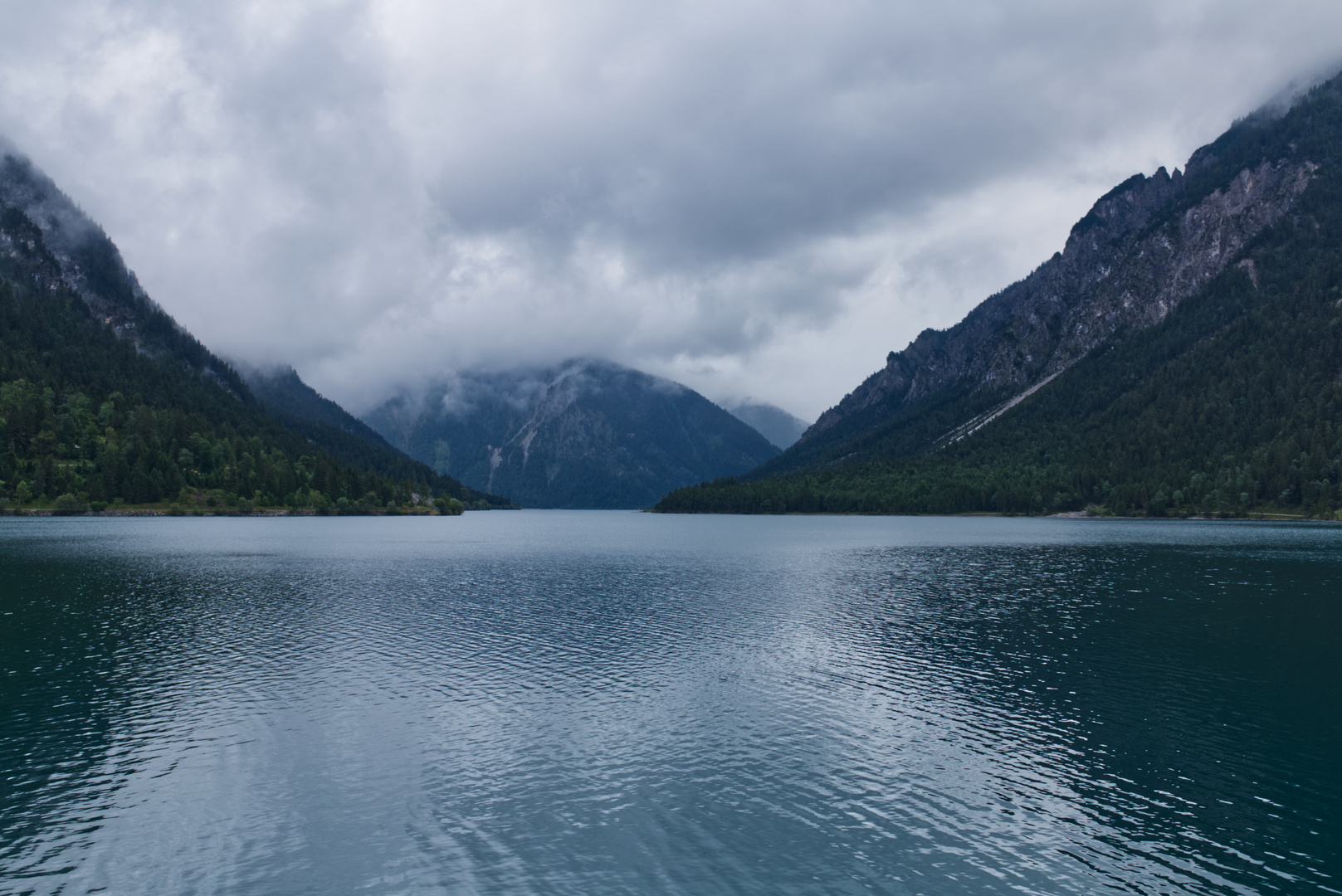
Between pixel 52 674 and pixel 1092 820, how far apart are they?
5655cm

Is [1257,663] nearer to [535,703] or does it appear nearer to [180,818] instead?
[535,703]

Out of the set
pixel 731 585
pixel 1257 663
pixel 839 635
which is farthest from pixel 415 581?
pixel 1257 663

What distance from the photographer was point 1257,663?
48.7 metres

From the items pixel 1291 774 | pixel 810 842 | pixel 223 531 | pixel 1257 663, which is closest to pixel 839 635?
pixel 1257 663

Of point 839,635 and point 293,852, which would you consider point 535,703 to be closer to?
point 293,852

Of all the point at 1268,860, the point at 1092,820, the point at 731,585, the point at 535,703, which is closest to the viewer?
the point at 1268,860

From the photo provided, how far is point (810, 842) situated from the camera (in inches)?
997

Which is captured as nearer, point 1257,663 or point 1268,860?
point 1268,860

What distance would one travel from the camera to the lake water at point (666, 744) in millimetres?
23812

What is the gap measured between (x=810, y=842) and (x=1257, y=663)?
41.9m

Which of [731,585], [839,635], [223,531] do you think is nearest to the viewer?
[839,635]

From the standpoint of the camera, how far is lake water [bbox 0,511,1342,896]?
23812 millimetres

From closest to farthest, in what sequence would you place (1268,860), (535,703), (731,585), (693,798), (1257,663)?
1. (1268,860)
2. (693,798)
3. (535,703)
4. (1257,663)
5. (731,585)

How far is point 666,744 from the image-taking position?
34875 mm
